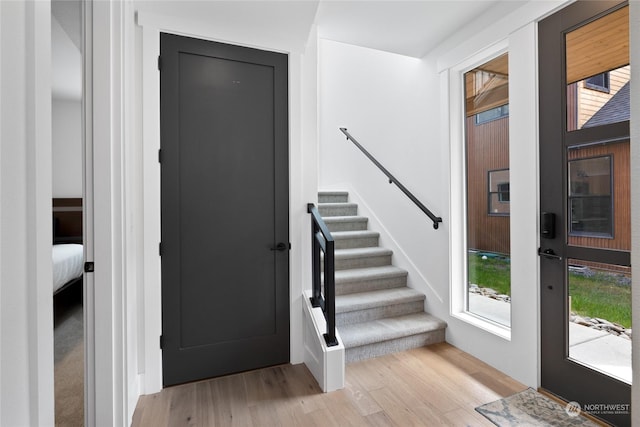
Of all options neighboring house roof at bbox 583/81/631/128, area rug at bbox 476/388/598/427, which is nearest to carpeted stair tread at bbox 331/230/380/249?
area rug at bbox 476/388/598/427

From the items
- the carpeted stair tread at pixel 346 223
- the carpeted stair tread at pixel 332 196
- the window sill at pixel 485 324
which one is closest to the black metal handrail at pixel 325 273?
the window sill at pixel 485 324

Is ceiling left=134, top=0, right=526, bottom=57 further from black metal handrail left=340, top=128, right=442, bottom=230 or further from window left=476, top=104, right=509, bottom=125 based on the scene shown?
black metal handrail left=340, top=128, right=442, bottom=230

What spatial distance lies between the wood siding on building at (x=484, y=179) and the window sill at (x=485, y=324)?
560 millimetres

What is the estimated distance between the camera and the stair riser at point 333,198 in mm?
4320

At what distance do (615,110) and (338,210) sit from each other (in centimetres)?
279

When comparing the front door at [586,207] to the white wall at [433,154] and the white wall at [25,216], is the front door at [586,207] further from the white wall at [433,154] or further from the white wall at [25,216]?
the white wall at [25,216]

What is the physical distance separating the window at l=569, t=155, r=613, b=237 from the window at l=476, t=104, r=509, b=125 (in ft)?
2.13

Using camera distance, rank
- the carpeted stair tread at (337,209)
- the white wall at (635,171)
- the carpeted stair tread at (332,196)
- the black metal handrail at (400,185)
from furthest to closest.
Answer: the carpeted stair tread at (332,196), the carpeted stair tread at (337,209), the black metal handrail at (400,185), the white wall at (635,171)

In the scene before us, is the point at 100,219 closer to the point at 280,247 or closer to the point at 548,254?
the point at 280,247

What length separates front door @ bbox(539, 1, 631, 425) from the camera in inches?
67.2

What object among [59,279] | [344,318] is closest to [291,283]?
[344,318]

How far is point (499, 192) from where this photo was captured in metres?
2.40

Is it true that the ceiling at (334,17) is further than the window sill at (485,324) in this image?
No

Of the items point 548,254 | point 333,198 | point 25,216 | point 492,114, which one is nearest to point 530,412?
point 548,254
